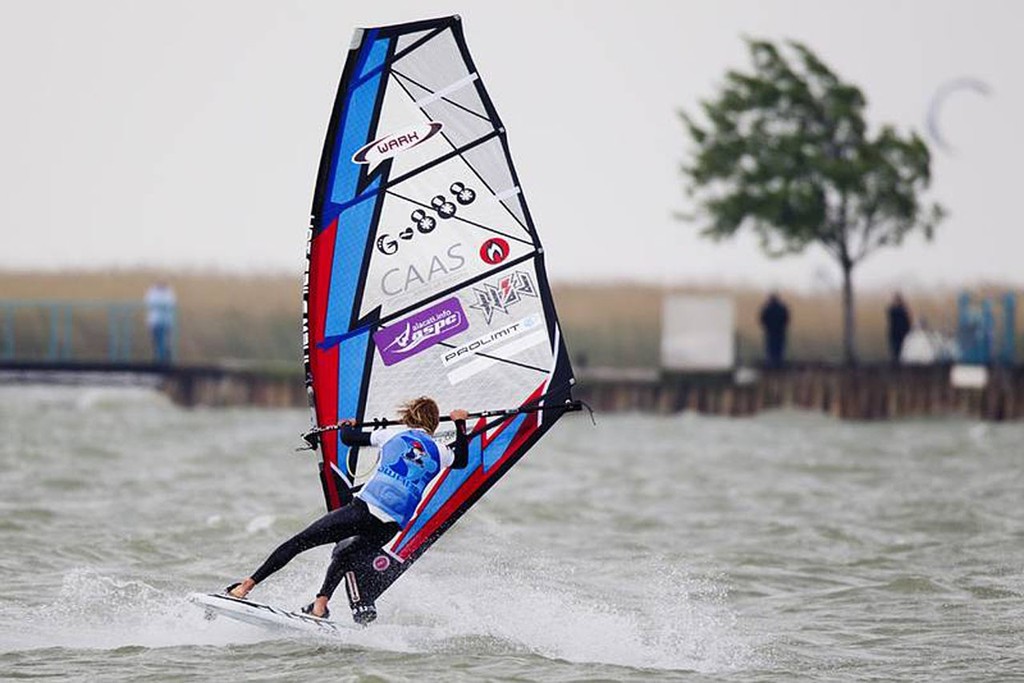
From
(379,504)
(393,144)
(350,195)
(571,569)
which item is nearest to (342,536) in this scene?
(379,504)

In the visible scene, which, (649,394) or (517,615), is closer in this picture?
(517,615)

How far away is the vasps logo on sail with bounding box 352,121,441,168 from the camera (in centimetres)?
980

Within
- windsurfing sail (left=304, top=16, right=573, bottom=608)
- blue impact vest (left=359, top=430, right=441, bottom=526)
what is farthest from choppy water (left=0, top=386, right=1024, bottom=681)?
windsurfing sail (left=304, top=16, right=573, bottom=608)

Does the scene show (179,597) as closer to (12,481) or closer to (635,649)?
(635,649)

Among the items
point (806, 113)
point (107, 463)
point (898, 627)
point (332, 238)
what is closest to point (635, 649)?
point (898, 627)

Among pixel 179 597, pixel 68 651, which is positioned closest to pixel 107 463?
pixel 179 597

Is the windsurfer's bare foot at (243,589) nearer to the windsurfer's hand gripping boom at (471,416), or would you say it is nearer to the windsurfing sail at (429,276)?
the windsurfer's hand gripping boom at (471,416)

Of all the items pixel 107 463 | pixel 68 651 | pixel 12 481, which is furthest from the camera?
pixel 107 463

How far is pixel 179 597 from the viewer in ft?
33.9

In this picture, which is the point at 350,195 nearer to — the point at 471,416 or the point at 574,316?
the point at 471,416

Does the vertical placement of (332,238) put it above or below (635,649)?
above

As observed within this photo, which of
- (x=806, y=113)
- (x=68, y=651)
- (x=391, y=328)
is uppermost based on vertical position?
(x=806, y=113)

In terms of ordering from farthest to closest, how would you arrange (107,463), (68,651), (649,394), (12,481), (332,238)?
1. (649,394)
2. (107,463)
3. (12,481)
4. (332,238)
5. (68,651)

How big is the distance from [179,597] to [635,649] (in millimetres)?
2428
